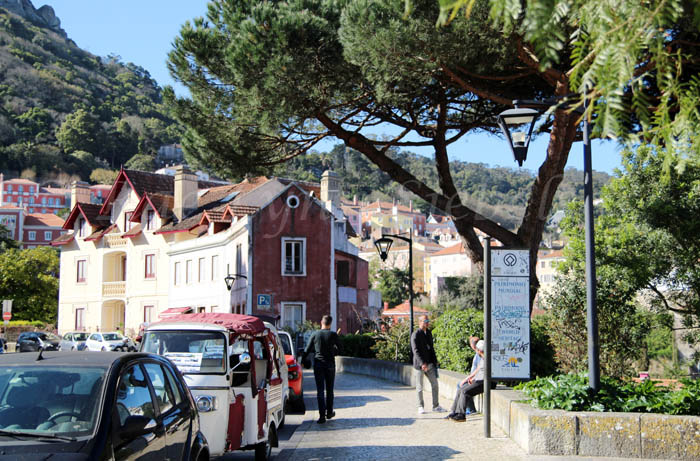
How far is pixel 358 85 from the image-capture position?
1903 centimetres

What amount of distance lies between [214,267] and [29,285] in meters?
26.8

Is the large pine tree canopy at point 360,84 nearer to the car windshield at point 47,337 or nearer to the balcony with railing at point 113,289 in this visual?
the car windshield at point 47,337

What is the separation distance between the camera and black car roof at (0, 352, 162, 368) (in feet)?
19.5

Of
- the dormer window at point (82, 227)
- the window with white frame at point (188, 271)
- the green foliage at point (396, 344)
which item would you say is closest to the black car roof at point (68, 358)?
the green foliage at point (396, 344)

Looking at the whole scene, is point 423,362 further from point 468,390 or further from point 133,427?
point 133,427

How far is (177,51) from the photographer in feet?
64.9

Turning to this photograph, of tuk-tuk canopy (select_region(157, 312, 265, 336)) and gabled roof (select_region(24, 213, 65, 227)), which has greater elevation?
gabled roof (select_region(24, 213, 65, 227))

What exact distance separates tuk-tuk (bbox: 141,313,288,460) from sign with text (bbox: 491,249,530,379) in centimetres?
364

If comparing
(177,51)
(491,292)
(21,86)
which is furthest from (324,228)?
(21,86)

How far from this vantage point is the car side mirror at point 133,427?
5316mm

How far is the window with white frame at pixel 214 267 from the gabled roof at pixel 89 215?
14835mm

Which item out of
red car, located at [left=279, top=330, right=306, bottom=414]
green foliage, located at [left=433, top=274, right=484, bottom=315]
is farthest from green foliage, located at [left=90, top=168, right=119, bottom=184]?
red car, located at [left=279, top=330, right=306, bottom=414]

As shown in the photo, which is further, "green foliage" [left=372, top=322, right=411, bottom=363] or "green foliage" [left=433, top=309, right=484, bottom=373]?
"green foliage" [left=372, top=322, right=411, bottom=363]

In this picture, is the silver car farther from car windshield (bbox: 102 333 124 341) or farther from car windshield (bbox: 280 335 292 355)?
car windshield (bbox: 280 335 292 355)
